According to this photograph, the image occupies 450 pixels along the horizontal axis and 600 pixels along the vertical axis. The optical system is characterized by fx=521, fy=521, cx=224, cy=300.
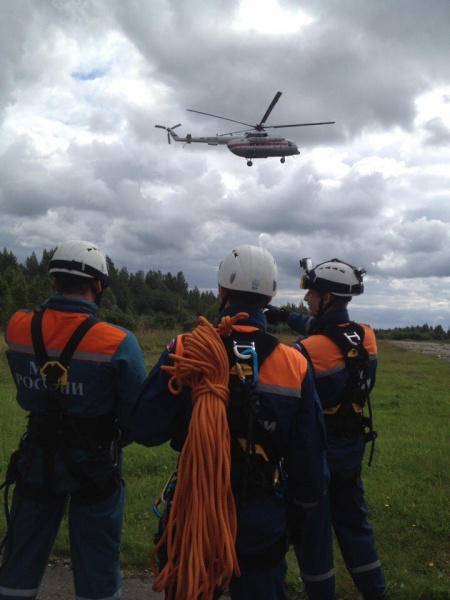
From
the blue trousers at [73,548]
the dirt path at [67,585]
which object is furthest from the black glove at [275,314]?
the dirt path at [67,585]

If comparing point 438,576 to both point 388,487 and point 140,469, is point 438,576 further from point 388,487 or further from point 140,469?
point 140,469

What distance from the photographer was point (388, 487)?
252 inches

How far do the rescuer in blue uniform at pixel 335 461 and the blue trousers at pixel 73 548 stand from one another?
57.3 inches

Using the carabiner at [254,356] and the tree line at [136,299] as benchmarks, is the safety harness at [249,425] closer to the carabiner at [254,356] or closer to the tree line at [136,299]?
the carabiner at [254,356]

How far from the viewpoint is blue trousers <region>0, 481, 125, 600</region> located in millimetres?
3053

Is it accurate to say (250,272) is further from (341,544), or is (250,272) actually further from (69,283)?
(341,544)

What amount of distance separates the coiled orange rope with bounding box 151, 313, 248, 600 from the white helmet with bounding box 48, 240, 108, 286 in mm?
1060

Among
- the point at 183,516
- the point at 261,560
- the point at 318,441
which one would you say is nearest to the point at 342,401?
the point at 318,441

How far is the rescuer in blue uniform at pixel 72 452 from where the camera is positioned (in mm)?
3078

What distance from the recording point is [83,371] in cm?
310

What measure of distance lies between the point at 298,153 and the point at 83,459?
28.7 metres

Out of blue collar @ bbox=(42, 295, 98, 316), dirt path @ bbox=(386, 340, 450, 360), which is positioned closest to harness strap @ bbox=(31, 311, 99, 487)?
blue collar @ bbox=(42, 295, 98, 316)

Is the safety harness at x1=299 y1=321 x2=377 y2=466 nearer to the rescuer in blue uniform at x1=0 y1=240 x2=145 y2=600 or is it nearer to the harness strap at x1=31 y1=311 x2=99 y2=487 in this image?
the rescuer in blue uniform at x1=0 y1=240 x2=145 y2=600

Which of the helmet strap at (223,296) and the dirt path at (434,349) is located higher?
the helmet strap at (223,296)
